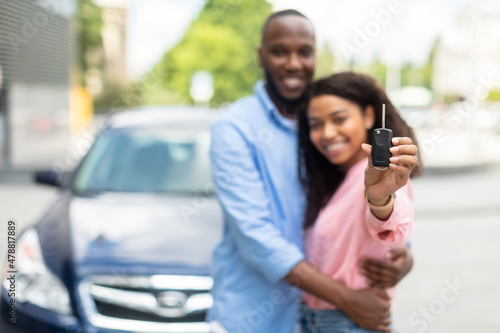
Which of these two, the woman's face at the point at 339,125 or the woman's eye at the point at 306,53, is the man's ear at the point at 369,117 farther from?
the woman's eye at the point at 306,53

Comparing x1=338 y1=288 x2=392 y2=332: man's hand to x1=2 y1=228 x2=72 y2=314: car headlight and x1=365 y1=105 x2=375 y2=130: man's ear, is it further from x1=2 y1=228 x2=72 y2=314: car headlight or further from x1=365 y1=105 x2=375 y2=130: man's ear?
x1=2 y1=228 x2=72 y2=314: car headlight

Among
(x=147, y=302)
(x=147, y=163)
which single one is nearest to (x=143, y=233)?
(x=147, y=302)

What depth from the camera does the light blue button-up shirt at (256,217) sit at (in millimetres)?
1722

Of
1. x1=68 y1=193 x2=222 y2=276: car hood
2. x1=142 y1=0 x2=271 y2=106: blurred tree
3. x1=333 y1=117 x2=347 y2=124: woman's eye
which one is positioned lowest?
x1=68 y1=193 x2=222 y2=276: car hood

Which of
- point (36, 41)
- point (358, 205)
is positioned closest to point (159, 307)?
point (358, 205)

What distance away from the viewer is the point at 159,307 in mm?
2742

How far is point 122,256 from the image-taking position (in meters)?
2.85

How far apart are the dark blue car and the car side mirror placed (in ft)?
0.59

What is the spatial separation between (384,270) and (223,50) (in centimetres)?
3320

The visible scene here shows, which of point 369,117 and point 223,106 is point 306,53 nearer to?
point 369,117

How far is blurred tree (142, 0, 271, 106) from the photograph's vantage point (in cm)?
3416

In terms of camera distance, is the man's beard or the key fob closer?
the key fob

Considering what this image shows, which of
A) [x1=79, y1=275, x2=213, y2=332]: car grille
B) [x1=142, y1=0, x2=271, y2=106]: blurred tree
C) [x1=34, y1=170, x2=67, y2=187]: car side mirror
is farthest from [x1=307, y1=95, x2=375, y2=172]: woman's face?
[x1=142, y1=0, x2=271, y2=106]: blurred tree

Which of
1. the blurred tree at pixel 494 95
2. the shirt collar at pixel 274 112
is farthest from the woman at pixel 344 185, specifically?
the blurred tree at pixel 494 95
